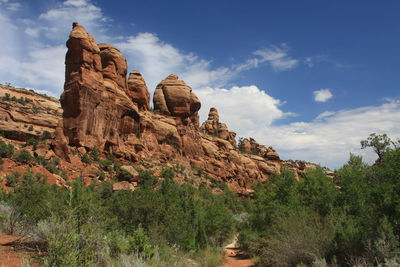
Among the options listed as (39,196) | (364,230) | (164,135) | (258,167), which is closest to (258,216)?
(364,230)

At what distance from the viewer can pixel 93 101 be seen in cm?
4347

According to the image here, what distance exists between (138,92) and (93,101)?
13.2 meters

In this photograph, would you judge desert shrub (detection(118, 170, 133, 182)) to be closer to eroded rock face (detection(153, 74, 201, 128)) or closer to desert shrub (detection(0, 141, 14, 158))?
desert shrub (detection(0, 141, 14, 158))

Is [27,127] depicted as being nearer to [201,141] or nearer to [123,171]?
[123,171]

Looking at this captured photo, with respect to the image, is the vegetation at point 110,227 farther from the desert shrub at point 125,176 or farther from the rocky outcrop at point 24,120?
the rocky outcrop at point 24,120

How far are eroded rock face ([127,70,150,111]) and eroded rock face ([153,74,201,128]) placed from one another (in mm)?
5522

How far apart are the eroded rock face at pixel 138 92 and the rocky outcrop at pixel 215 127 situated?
27.0 m

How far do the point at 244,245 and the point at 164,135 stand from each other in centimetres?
3585

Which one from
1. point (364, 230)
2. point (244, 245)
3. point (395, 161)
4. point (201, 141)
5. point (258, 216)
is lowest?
point (244, 245)

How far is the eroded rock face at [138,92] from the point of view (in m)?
55.3

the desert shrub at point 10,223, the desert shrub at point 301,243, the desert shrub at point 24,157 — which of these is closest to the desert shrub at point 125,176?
the desert shrub at point 24,157

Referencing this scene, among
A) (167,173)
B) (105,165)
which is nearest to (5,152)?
(105,165)

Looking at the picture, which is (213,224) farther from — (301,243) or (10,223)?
(10,223)

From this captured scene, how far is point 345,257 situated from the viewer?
10.4 m
